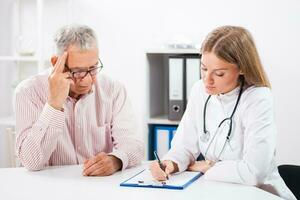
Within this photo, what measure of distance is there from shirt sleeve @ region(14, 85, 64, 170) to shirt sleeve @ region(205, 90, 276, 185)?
64 cm

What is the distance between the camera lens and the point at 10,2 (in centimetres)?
386

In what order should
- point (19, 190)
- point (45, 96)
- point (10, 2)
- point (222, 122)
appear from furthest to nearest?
point (10, 2) → point (45, 96) → point (222, 122) → point (19, 190)

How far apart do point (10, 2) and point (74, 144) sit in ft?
6.11

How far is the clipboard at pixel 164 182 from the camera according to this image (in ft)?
6.15

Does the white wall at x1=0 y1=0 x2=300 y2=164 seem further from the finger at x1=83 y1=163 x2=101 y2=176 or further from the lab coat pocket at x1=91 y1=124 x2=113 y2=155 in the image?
the finger at x1=83 y1=163 x2=101 y2=176

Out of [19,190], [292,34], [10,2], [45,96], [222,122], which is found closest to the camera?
[19,190]

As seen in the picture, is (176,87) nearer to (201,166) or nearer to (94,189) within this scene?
(201,166)

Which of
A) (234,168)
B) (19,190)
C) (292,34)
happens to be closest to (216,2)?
(292,34)

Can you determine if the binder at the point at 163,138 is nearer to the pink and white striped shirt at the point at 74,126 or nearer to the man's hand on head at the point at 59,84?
the pink and white striped shirt at the point at 74,126

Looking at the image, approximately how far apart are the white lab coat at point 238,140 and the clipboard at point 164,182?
0.06 meters

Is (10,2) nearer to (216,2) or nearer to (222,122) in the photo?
(216,2)

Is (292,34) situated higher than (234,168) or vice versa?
(292,34)

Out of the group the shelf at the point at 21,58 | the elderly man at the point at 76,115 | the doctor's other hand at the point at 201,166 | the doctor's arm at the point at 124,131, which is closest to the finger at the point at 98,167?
the elderly man at the point at 76,115

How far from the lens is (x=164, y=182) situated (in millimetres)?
1923
